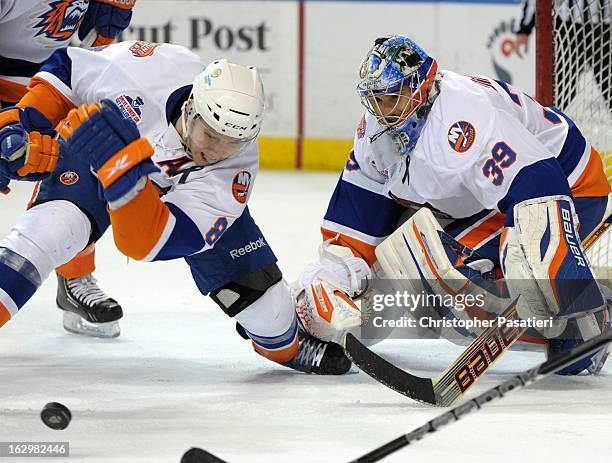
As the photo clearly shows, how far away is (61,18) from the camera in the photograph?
11.2ft

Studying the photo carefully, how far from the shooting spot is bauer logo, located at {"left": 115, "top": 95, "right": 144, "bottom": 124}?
2705mm

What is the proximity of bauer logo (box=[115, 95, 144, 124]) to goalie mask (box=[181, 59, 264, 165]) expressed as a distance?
6.1 inches

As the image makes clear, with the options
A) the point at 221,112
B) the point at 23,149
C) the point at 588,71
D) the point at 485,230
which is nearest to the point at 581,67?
the point at 588,71

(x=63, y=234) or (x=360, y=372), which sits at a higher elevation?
(x=63, y=234)

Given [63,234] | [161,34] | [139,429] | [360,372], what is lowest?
[161,34]

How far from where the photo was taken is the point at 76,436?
224 cm

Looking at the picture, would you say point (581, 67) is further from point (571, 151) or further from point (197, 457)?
point (197, 457)

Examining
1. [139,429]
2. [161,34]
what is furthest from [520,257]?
[161,34]

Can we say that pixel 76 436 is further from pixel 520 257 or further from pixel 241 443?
pixel 520 257

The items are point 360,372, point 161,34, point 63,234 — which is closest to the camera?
point 63,234

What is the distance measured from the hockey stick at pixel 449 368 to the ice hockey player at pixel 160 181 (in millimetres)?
235

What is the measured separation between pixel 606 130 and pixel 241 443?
2333mm

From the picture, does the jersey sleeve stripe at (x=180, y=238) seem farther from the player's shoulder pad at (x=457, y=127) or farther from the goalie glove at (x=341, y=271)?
the player's shoulder pad at (x=457, y=127)

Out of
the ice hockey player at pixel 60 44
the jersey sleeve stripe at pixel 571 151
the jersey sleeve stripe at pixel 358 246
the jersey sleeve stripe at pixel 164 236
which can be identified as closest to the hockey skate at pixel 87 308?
the ice hockey player at pixel 60 44
